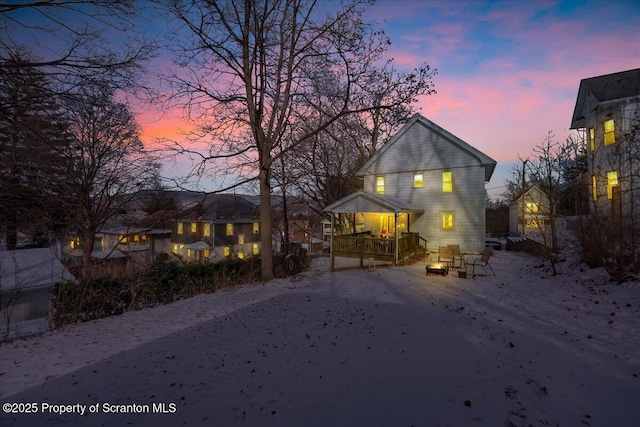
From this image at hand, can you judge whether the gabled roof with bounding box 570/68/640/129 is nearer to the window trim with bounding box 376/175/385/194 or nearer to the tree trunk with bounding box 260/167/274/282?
the window trim with bounding box 376/175/385/194

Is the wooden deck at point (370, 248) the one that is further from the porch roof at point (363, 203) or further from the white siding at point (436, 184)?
the white siding at point (436, 184)

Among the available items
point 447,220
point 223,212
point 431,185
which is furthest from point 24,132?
point 223,212

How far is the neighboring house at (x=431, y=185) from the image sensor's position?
1767 cm

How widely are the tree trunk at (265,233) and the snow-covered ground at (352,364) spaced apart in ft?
13.9

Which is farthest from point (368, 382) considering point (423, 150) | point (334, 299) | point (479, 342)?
point (423, 150)

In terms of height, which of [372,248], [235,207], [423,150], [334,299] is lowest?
[334,299]

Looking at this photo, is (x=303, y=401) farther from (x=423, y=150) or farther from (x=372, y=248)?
(x=423, y=150)

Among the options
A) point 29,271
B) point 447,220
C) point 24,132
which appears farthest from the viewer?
point 447,220

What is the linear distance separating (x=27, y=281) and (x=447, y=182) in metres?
21.9

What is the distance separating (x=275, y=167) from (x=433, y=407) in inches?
747

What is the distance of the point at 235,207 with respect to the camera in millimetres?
36219

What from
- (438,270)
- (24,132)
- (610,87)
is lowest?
(438,270)

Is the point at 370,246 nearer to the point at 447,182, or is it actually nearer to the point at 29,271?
the point at 447,182

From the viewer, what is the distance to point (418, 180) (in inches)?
770
